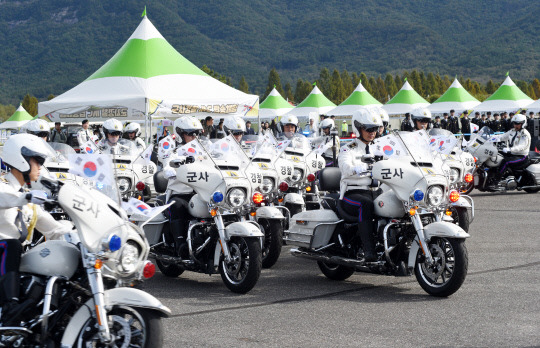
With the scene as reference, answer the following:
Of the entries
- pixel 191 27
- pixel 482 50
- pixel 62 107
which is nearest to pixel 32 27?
pixel 191 27

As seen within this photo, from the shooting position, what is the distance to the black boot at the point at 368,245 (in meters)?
8.26

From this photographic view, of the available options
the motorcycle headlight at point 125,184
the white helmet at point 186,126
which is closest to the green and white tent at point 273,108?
the motorcycle headlight at point 125,184

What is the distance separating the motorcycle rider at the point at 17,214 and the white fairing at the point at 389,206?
3.74 metres

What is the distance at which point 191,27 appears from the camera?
647 ft

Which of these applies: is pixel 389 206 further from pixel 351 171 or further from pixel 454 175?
pixel 454 175

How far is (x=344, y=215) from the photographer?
8711 mm

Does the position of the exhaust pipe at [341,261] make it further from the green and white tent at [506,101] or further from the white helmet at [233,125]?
the green and white tent at [506,101]

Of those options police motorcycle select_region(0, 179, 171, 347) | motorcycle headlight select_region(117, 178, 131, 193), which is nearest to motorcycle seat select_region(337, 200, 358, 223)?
police motorcycle select_region(0, 179, 171, 347)

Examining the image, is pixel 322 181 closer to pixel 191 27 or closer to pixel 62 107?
pixel 62 107

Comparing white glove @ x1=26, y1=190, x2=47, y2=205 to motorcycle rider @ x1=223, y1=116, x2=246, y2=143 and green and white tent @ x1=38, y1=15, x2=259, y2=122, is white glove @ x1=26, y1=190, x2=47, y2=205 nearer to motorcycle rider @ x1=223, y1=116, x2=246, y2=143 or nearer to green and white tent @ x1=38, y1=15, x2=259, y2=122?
motorcycle rider @ x1=223, y1=116, x2=246, y2=143

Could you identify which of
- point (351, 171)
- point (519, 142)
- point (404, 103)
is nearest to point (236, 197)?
point (351, 171)

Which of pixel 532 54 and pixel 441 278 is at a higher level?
pixel 532 54

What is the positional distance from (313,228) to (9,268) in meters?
4.48

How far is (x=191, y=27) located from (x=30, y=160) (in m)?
196
